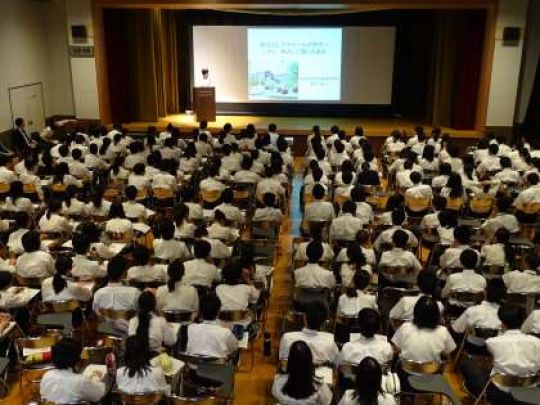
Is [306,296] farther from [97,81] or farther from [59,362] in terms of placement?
[97,81]

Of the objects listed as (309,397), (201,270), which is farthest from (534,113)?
(309,397)

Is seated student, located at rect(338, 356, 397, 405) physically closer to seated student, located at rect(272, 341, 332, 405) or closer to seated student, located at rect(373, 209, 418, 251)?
seated student, located at rect(272, 341, 332, 405)

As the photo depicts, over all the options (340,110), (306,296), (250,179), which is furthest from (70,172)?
(340,110)

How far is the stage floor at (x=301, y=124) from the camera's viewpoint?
1438 cm

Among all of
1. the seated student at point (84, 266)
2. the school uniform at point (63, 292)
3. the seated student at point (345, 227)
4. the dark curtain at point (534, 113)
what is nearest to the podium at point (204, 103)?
the dark curtain at point (534, 113)

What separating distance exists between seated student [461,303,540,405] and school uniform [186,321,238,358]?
1.90 meters

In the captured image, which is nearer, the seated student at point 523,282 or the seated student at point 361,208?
the seated student at point 523,282

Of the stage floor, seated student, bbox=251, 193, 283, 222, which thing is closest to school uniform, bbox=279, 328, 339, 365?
seated student, bbox=251, 193, 283, 222

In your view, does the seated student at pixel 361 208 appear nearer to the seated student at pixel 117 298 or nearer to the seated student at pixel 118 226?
the seated student at pixel 118 226

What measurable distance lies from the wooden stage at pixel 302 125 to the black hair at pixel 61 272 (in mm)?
9046

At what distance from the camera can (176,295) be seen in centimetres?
507

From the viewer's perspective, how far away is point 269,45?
52.8 ft

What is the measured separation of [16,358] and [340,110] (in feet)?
43.0

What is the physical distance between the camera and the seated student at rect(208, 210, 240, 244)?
22.1ft
